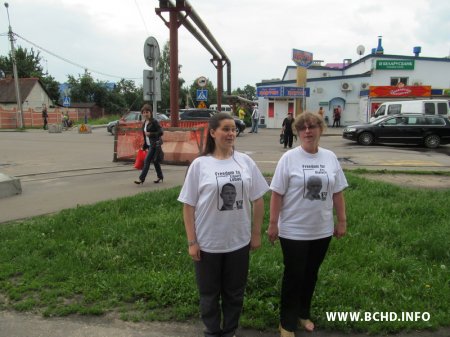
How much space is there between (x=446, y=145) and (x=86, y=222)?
19464mm

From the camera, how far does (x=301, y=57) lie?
3158 centimetres

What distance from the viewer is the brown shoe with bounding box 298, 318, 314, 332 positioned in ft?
10.8

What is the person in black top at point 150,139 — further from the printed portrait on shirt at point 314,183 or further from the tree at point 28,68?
the tree at point 28,68

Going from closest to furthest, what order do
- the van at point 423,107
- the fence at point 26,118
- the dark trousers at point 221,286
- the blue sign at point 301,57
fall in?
the dark trousers at point 221,286
the van at point 423,107
the blue sign at point 301,57
the fence at point 26,118


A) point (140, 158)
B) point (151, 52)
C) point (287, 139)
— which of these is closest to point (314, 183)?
point (140, 158)

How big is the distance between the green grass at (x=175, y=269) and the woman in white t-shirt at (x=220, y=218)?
0.54 meters

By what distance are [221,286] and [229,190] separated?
0.73 metres

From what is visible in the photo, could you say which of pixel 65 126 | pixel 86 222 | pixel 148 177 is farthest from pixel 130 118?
pixel 86 222

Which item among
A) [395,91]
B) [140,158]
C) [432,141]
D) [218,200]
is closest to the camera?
[218,200]

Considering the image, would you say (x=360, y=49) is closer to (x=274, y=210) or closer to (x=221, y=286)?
(x=274, y=210)

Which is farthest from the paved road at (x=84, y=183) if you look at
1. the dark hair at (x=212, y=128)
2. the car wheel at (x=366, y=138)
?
the car wheel at (x=366, y=138)

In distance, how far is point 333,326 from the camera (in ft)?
10.9

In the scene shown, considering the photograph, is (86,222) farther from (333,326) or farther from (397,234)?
(397,234)

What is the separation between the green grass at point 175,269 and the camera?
3553mm
